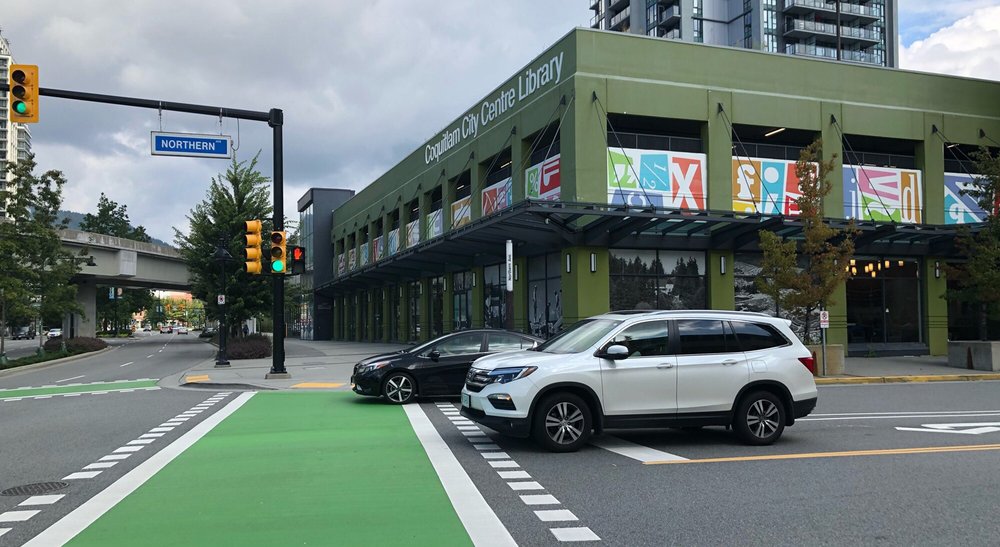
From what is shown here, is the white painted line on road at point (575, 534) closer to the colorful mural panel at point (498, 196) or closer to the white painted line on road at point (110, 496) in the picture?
the white painted line on road at point (110, 496)

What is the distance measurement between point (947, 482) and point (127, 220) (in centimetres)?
10385

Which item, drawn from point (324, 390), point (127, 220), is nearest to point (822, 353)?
point (324, 390)

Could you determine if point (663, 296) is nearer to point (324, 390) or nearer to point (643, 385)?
point (324, 390)

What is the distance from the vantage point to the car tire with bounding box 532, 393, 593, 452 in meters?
9.20

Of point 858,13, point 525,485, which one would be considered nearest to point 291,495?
point 525,485

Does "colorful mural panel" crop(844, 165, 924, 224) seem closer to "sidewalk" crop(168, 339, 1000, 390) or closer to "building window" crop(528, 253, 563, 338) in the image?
"sidewalk" crop(168, 339, 1000, 390)

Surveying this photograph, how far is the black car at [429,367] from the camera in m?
14.5

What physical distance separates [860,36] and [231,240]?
75.4 metres

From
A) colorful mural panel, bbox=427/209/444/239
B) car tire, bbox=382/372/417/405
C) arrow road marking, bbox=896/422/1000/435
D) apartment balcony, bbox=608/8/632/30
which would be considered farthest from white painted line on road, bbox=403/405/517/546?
apartment balcony, bbox=608/8/632/30

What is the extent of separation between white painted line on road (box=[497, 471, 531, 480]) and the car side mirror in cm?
187

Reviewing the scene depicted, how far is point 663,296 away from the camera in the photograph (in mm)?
Answer: 25453

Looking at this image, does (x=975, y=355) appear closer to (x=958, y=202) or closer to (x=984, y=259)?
(x=984, y=259)

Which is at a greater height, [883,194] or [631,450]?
[883,194]

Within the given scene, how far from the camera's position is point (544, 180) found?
26.4 m
